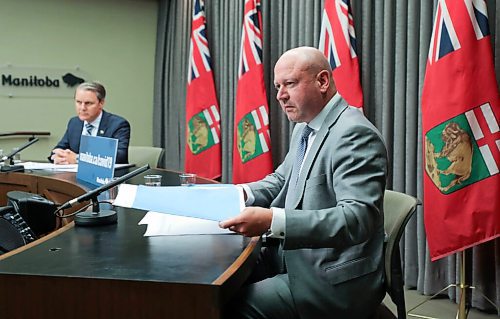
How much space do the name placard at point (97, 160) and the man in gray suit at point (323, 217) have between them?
102cm

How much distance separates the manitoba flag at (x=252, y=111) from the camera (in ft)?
13.6

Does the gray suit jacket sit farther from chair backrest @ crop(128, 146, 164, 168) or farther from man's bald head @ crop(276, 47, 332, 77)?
chair backrest @ crop(128, 146, 164, 168)

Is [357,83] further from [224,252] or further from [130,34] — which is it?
[130,34]

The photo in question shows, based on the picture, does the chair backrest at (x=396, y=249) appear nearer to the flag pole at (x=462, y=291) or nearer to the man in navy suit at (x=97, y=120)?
the flag pole at (x=462, y=291)

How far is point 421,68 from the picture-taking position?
10.5 ft

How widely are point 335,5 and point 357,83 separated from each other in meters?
0.51

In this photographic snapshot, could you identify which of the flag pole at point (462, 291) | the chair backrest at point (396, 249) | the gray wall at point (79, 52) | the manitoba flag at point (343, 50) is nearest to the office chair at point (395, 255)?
the chair backrest at point (396, 249)

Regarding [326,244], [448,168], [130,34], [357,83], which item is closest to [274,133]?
[357,83]

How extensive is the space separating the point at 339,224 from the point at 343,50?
2.14 meters

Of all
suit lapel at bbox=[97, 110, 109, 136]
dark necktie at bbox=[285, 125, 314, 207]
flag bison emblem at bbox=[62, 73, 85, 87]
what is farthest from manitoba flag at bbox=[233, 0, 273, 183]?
flag bison emblem at bbox=[62, 73, 85, 87]

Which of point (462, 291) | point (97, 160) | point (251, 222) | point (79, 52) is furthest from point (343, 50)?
point (79, 52)

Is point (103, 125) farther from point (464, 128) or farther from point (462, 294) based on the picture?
point (462, 294)

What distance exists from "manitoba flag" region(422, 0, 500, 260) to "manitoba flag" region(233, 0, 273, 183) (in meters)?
1.59

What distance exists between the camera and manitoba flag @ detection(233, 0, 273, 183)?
4.16 meters
